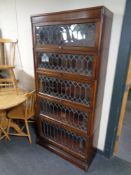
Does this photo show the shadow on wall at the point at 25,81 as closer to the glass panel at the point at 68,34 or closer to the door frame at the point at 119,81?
the glass panel at the point at 68,34

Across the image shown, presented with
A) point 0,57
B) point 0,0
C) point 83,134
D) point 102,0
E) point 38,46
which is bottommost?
point 83,134

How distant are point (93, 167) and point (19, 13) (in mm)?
2393

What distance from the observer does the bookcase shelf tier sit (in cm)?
132

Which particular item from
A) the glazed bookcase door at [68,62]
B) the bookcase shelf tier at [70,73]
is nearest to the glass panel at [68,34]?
the bookcase shelf tier at [70,73]

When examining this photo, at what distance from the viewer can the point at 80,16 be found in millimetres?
1281

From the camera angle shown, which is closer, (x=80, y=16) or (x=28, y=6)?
(x=80, y=16)

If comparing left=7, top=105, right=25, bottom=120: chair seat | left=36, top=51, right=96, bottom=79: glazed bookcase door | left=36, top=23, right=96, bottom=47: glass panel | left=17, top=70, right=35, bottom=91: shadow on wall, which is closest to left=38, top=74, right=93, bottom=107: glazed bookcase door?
left=36, top=51, right=96, bottom=79: glazed bookcase door

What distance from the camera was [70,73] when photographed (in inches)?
59.8

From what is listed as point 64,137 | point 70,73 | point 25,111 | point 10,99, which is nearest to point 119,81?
point 70,73

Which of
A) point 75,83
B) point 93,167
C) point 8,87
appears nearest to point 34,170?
point 93,167

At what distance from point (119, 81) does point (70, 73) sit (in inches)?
21.7

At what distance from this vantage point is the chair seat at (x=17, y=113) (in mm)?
2100

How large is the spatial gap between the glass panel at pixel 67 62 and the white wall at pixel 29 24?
1.07 feet

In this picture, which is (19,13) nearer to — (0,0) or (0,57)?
(0,0)
